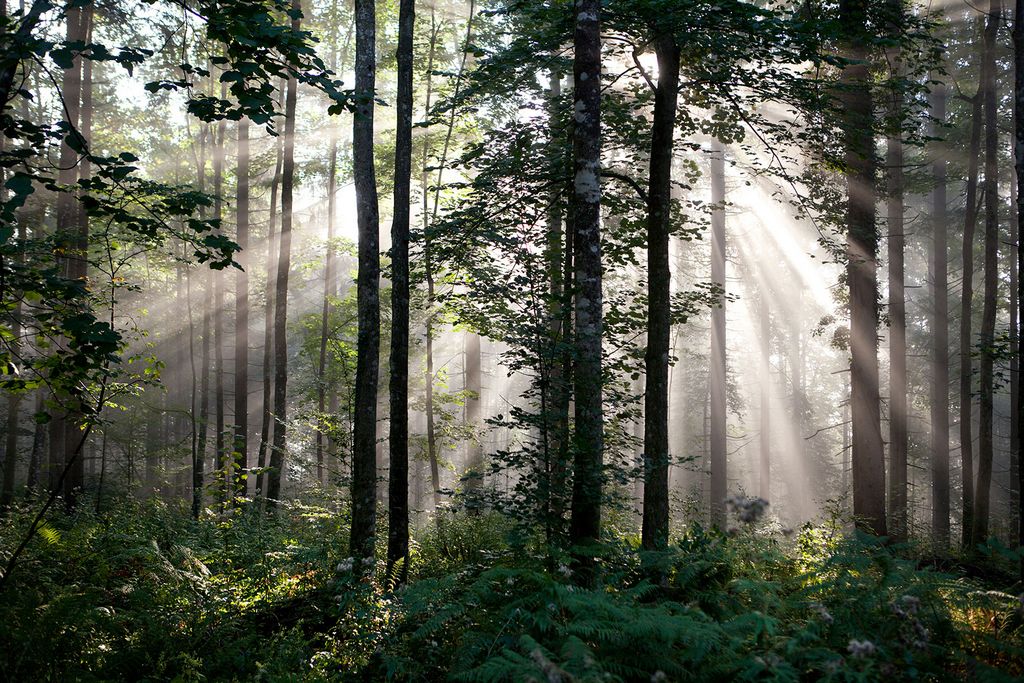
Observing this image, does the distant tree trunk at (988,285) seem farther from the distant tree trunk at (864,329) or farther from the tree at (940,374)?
the distant tree trunk at (864,329)

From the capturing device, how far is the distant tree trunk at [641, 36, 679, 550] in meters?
8.90

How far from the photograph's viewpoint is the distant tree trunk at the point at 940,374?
20438 millimetres

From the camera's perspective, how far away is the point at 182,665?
5457 mm

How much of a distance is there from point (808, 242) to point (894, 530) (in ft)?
65.1

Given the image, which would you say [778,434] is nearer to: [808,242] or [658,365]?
[808,242]

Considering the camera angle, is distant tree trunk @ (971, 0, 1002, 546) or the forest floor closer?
the forest floor

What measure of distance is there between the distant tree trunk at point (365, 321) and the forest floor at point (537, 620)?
126 centimetres

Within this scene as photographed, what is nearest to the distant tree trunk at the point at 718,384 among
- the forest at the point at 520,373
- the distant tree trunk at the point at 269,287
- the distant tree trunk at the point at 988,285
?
the forest at the point at 520,373

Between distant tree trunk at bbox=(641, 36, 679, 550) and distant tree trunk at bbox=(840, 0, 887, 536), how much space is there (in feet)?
14.2

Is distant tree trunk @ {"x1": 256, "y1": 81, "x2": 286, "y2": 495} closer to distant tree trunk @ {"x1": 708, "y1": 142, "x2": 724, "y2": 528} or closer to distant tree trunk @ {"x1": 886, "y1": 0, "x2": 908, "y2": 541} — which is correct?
distant tree trunk @ {"x1": 708, "y1": 142, "x2": 724, "y2": 528}

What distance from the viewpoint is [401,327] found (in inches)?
352

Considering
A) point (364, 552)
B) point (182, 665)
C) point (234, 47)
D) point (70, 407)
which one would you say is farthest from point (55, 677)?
point (234, 47)

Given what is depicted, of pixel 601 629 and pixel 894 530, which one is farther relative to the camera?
pixel 894 530

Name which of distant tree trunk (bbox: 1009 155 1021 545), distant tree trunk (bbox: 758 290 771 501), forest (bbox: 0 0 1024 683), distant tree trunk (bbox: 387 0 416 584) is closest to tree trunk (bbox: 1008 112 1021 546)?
distant tree trunk (bbox: 1009 155 1021 545)
